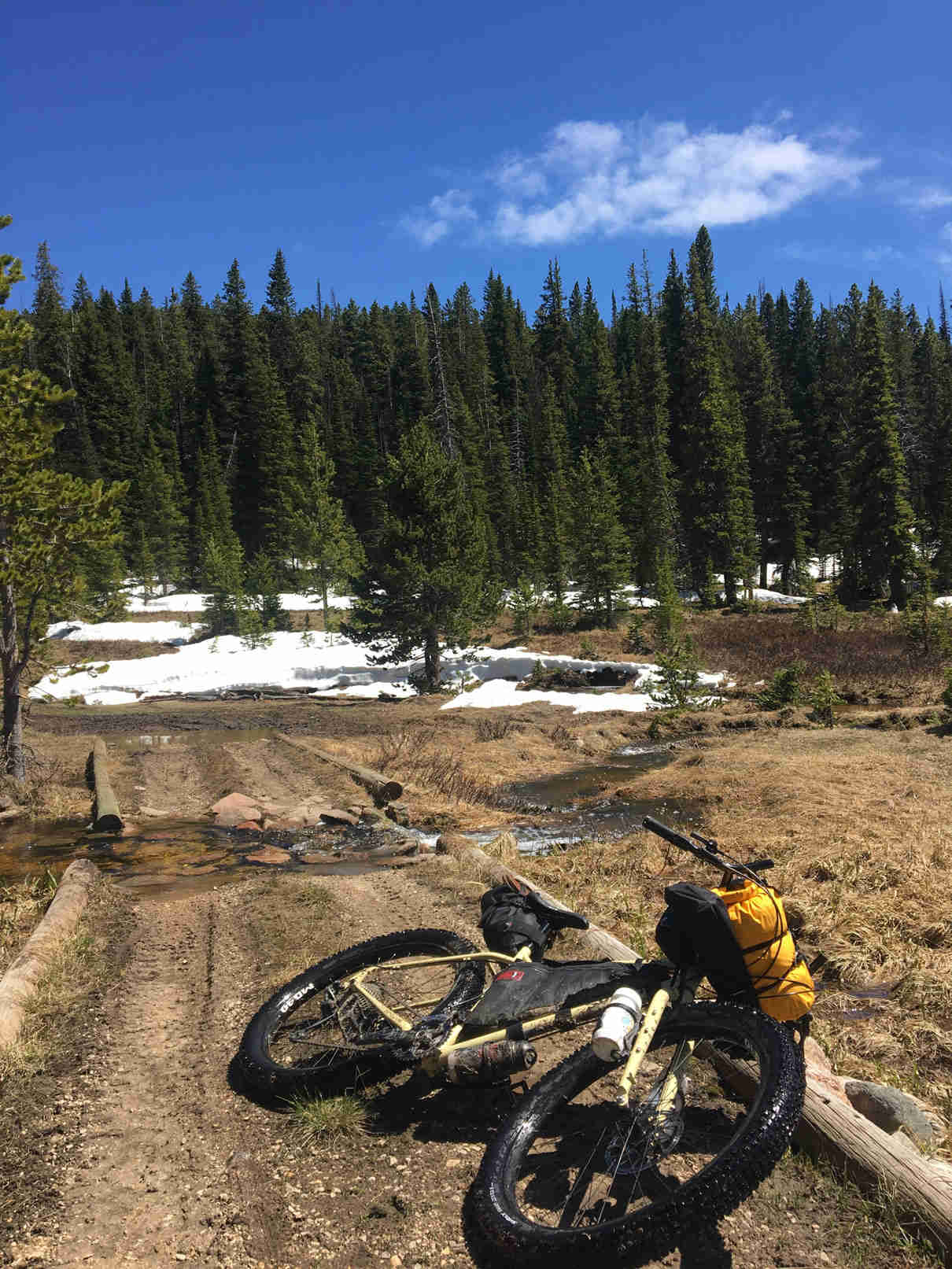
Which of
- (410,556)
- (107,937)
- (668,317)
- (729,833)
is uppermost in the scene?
(668,317)

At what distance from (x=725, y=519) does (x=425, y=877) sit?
45.4 metres

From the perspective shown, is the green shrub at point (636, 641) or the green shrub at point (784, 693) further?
the green shrub at point (636, 641)

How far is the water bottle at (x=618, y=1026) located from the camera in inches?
126

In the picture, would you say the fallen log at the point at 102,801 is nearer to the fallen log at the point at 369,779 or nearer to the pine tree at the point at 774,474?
the fallen log at the point at 369,779

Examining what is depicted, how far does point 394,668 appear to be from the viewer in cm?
3725

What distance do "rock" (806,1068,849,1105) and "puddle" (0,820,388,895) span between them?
6.74 m

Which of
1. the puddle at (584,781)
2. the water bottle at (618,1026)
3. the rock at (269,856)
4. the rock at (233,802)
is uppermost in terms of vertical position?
the water bottle at (618,1026)

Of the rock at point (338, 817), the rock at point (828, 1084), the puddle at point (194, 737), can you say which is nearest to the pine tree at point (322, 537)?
the puddle at point (194, 737)

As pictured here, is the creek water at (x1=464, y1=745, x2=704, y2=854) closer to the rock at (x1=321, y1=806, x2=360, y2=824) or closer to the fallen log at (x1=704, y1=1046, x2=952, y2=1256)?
the rock at (x1=321, y1=806, x2=360, y2=824)

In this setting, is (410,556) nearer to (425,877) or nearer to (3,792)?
(3,792)

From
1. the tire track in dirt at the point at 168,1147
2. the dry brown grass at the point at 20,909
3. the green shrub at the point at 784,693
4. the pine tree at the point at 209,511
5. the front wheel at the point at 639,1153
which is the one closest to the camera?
the front wheel at the point at 639,1153

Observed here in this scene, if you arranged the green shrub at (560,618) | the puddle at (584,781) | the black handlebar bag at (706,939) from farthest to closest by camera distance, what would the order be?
1. the green shrub at (560,618)
2. the puddle at (584,781)
3. the black handlebar bag at (706,939)

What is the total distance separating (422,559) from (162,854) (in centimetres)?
1942

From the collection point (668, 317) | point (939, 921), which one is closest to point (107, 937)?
point (939, 921)
